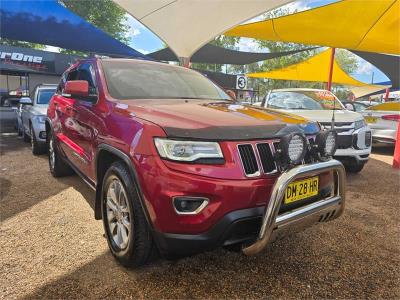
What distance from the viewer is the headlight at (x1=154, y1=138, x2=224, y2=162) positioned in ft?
7.09

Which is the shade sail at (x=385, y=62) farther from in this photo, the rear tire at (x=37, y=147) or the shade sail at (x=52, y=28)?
the rear tire at (x=37, y=147)

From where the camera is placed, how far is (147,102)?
292cm

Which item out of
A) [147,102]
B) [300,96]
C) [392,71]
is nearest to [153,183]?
[147,102]

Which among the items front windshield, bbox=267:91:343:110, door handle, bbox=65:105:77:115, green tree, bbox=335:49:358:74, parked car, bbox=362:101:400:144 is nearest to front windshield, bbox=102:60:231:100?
door handle, bbox=65:105:77:115

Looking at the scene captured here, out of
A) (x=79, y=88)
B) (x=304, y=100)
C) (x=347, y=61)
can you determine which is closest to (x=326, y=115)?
(x=304, y=100)

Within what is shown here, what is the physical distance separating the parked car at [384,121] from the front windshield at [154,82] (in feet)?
19.8

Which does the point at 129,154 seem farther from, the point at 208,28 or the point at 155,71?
the point at 208,28

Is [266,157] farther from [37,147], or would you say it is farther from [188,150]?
[37,147]

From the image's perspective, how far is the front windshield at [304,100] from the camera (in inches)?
259

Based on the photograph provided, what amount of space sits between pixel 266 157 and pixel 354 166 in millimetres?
4256

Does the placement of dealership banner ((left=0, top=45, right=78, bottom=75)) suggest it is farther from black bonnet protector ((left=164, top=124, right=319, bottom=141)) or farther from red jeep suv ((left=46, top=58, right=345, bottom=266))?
black bonnet protector ((left=164, top=124, right=319, bottom=141))

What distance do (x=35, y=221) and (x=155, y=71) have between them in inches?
78.1

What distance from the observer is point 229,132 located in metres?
2.25

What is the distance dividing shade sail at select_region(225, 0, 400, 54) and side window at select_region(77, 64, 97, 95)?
6657 millimetres
